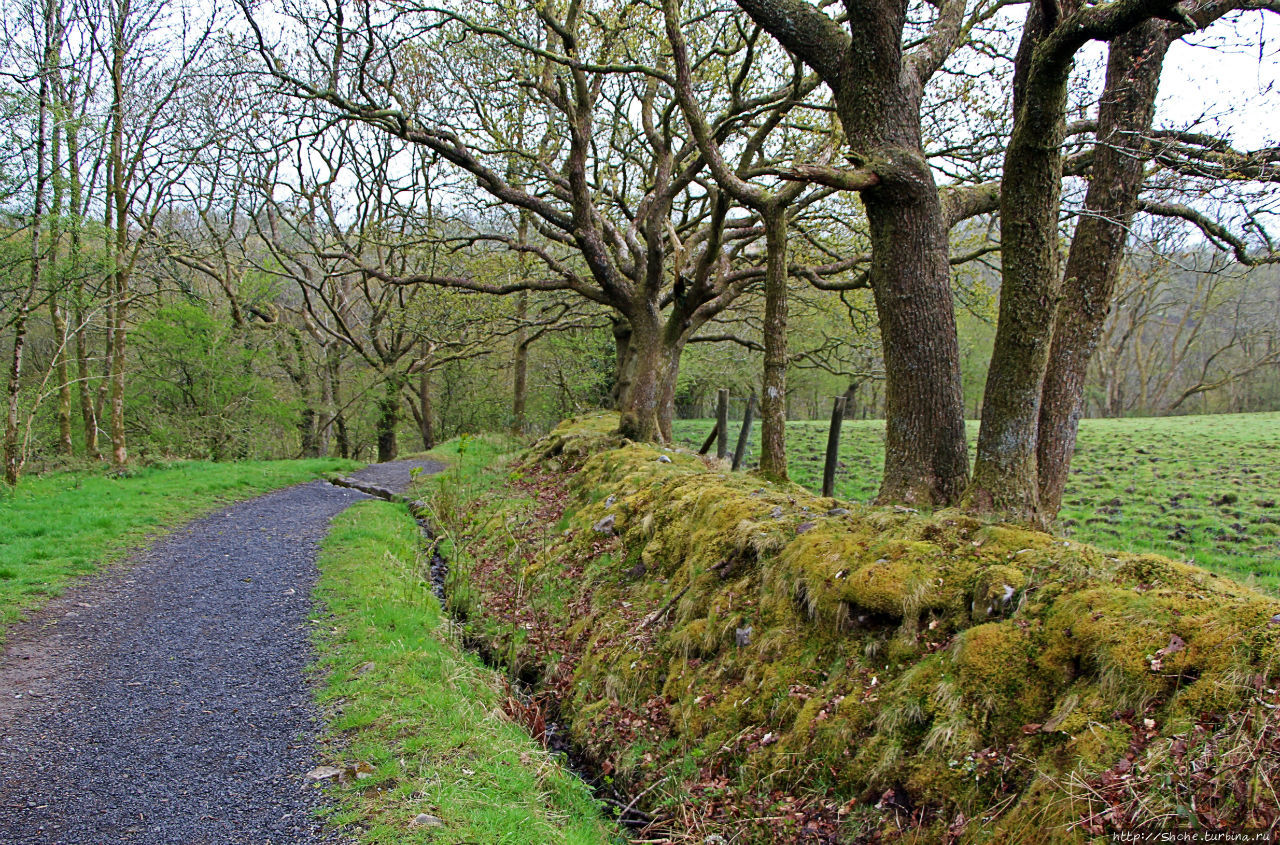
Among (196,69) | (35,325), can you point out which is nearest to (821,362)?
(196,69)

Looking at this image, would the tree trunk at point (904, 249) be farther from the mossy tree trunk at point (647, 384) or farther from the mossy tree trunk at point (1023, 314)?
the mossy tree trunk at point (647, 384)

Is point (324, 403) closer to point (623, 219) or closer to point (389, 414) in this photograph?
point (389, 414)

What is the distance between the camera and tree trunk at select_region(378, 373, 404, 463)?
22.6 meters

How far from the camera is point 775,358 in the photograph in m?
7.68

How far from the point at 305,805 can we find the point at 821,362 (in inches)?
579

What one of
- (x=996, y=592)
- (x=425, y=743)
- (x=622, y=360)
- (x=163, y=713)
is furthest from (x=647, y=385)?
(x=996, y=592)

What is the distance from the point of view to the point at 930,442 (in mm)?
5477

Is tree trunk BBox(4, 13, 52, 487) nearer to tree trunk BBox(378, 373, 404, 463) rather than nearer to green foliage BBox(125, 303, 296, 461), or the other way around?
green foliage BBox(125, 303, 296, 461)

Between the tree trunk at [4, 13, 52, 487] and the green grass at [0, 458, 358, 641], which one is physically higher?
the tree trunk at [4, 13, 52, 487]

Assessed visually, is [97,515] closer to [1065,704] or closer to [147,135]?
[147,135]

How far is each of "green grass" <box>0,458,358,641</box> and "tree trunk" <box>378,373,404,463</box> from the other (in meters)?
7.96

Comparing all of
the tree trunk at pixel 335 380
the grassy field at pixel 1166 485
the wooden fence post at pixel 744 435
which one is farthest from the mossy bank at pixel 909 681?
the tree trunk at pixel 335 380

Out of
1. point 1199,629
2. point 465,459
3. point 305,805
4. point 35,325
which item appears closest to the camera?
point 1199,629

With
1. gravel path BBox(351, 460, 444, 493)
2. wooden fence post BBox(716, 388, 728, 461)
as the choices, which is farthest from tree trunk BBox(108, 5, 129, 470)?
wooden fence post BBox(716, 388, 728, 461)
